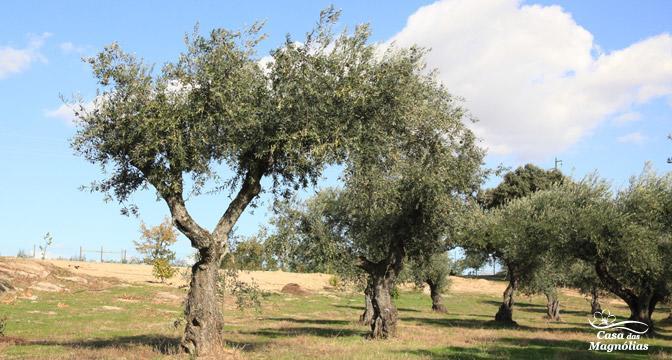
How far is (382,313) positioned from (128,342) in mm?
13907

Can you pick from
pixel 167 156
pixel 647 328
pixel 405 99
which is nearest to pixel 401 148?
pixel 405 99

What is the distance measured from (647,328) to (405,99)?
28072mm

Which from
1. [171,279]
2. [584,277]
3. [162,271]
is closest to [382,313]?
[584,277]

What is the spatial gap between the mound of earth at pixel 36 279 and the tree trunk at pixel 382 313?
121 ft

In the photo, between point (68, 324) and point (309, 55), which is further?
point (68, 324)

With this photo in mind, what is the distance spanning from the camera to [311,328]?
144ft

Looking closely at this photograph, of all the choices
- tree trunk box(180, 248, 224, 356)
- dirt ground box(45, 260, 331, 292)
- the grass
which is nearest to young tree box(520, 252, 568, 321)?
the grass

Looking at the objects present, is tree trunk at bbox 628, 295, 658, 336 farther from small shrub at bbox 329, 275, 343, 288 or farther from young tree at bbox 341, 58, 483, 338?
small shrub at bbox 329, 275, 343, 288

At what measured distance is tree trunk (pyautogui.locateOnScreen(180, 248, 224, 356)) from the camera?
23500 millimetres

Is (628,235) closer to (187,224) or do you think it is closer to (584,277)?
(584,277)

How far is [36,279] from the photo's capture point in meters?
68.7

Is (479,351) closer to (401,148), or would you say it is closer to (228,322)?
(401,148)

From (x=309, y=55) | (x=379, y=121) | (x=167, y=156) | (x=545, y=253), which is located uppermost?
(x=309, y=55)

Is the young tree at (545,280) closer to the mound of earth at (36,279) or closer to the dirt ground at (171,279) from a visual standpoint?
the dirt ground at (171,279)
